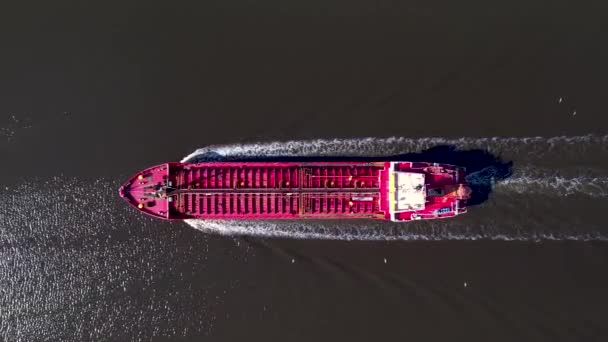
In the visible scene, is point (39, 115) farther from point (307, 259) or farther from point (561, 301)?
point (561, 301)

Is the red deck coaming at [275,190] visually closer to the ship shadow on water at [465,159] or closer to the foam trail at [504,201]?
the foam trail at [504,201]

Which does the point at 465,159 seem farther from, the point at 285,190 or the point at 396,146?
the point at 285,190

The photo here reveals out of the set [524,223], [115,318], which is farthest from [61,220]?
[524,223]

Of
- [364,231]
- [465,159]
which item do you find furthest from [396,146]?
[364,231]

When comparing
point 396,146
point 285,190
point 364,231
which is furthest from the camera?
point 396,146

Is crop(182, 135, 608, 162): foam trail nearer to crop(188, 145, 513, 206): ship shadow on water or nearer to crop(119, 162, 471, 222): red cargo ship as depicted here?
crop(188, 145, 513, 206): ship shadow on water

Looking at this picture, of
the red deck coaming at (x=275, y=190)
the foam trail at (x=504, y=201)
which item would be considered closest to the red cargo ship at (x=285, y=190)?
the red deck coaming at (x=275, y=190)
